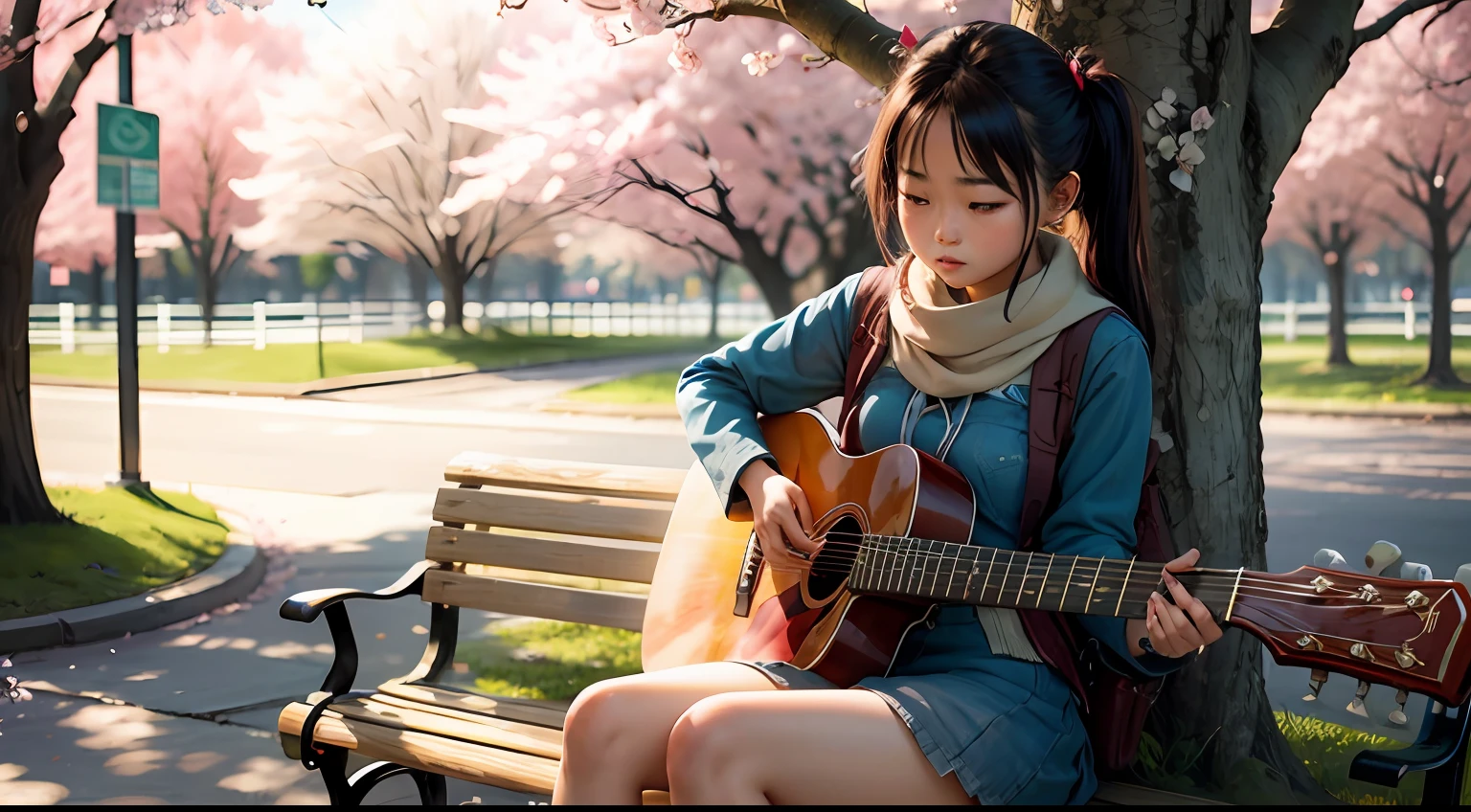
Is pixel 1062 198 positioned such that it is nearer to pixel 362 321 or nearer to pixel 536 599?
pixel 536 599

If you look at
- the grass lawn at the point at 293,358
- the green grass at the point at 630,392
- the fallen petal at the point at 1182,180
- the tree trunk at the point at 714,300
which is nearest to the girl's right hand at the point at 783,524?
the fallen petal at the point at 1182,180

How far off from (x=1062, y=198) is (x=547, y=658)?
10.9 ft

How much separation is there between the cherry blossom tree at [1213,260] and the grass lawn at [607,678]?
0.07m

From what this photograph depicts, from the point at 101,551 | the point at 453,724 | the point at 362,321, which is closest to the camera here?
the point at 453,724

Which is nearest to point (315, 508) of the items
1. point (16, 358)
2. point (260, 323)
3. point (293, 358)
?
point (16, 358)

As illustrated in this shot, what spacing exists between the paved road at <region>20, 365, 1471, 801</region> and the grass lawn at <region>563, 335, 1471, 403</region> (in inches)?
35.5

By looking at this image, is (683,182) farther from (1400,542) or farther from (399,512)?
(1400,542)

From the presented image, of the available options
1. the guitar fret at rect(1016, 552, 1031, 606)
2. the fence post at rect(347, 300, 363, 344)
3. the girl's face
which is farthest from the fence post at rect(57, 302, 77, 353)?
the guitar fret at rect(1016, 552, 1031, 606)

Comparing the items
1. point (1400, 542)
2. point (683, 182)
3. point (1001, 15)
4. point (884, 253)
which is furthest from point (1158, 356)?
point (683, 182)

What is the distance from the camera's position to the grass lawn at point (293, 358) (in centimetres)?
1404

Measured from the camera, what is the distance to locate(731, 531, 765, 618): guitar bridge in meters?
2.21

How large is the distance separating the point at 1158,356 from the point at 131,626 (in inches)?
155

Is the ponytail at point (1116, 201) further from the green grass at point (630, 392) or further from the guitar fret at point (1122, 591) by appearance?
the green grass at point (630, 392)

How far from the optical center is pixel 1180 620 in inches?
65.2
